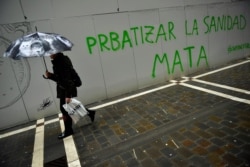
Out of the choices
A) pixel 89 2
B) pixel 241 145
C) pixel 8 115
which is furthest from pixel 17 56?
pixel 241 145

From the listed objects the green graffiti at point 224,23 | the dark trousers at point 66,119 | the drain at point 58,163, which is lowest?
the drain at point 58,163

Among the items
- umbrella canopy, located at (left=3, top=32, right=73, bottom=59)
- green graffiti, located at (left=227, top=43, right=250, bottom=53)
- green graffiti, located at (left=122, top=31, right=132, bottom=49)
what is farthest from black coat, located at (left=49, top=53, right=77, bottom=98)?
green graffiti, located at (left=227, top=43, right=250, bottom=53)

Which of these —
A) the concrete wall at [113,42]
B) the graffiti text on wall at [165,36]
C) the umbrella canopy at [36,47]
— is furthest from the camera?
the graffiti text on wall at [165,36]

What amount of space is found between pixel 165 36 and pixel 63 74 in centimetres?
466

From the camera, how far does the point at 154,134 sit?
401 cm

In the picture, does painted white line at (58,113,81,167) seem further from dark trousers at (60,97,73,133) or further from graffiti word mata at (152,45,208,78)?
graffiti word mata at (152,45,208,78)

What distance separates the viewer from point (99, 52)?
6254 millimetres

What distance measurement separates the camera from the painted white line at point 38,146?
145 inches

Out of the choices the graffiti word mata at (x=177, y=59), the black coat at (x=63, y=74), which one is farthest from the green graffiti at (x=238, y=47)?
the black coat at (x=63, y=74)

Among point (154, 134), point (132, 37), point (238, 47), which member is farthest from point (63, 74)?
point (238, 47)

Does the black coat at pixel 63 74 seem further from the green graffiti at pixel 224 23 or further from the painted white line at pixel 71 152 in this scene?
the green graffiti at pixel 224 23

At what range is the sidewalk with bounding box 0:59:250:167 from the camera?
325cm

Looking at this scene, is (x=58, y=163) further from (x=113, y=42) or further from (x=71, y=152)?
(x=113, y=42)

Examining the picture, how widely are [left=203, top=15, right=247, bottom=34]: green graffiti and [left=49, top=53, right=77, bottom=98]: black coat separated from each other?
6.57 meters
